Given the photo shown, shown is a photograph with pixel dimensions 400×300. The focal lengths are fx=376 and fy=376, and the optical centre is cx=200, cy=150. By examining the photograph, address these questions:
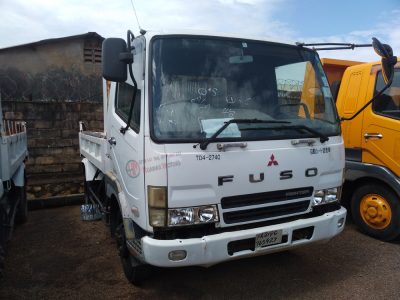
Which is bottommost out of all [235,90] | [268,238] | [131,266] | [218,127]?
[131,266]

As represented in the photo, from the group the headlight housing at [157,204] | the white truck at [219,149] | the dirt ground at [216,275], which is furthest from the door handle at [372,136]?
the headlight housing at [157,204]

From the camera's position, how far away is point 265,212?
292 cm

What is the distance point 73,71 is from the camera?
1477cm

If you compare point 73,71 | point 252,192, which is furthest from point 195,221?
point 73,71

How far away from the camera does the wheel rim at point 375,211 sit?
4375 mm

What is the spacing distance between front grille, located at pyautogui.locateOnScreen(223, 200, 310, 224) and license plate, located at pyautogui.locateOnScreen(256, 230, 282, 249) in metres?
0.13

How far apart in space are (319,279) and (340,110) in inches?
92.8

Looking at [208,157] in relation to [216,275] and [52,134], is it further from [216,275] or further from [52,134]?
[52,134]

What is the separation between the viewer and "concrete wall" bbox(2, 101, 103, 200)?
285 inches

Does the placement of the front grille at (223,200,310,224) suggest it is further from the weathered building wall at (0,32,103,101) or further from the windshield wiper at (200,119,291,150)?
the weathered building wall at (0,32,103,101)

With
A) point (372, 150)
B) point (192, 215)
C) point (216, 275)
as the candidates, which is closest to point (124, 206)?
point (192, 215)

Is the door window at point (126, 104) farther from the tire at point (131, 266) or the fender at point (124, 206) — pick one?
the tire at point (131, 266)

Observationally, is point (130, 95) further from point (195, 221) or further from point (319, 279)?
point (319, 279)

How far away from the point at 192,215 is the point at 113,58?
4.18ft
